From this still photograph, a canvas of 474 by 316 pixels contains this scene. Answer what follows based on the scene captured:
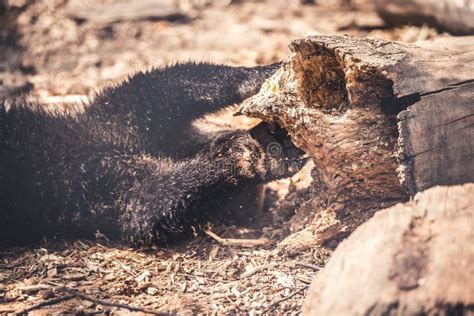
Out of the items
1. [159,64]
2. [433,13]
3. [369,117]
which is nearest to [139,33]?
[159,64]

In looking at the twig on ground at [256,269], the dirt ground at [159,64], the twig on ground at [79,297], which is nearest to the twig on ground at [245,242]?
the dirt ground at [159,64]

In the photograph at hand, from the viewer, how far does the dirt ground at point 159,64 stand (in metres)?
3.08

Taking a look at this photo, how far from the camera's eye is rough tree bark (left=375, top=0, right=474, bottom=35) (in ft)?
15.9

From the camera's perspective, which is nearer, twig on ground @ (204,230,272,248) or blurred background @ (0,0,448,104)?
twig on ground @ (204,230,272,248)

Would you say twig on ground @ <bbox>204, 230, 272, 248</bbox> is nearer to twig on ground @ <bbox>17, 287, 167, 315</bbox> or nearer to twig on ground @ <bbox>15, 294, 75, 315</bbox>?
twig on ground @ <bbox>17, 287, 167, 315</bbox>

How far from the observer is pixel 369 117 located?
115 inches

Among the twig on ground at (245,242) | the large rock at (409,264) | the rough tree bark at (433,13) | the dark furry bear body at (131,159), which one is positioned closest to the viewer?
the large rock at (409,264)

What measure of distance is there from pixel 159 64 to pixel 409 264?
14.4 feet

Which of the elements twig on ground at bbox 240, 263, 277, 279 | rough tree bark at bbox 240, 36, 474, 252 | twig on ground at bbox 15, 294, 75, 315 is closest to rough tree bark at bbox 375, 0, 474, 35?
rough tree bark at bbox 240, 36, 474, 252

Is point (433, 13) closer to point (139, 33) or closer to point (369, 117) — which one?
point (369, 117)

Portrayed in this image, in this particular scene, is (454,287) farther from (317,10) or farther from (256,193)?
(317,10)

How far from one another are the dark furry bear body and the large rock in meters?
1.80

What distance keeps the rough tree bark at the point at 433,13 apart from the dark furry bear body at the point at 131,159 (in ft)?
6.53

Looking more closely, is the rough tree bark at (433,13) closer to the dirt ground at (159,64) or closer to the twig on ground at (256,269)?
the dirt ground at (159,64)
